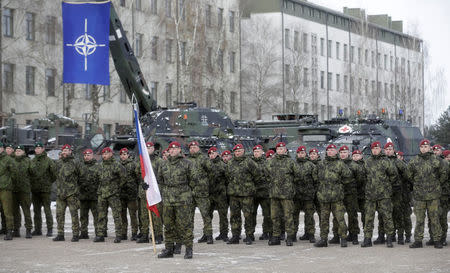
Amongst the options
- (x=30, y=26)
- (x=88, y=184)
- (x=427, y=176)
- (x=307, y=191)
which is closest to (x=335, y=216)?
(x=307, y=191)

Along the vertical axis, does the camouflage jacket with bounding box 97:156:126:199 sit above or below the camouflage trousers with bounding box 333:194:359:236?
above

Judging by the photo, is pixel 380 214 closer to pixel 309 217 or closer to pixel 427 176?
pixel 427 176

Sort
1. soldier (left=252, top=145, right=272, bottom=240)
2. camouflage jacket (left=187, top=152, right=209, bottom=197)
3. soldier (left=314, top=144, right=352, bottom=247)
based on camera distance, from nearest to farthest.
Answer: soldier (left=314, top=144, right=352, bottom=247) → camouflage jacket (left=187, top=152, right=209, bottom=197) → soldier (left=252, top=145, right=272, bottom=240)

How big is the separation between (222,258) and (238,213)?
2598 mm

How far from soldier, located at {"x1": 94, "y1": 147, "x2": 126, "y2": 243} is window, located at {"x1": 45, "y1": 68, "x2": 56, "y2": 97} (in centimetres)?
2717

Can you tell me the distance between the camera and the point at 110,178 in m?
17.0

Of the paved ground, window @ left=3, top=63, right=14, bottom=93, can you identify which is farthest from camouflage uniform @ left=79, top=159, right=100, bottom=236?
window @ left=3, top=63, right=14, bottom=93

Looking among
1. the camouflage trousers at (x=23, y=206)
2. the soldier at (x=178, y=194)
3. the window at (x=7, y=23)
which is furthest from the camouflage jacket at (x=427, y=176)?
the window at (x=7, y=23)

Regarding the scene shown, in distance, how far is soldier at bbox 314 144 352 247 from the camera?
52.0 feet

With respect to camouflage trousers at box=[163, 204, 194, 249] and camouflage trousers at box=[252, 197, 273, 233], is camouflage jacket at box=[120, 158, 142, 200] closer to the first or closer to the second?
camouflage trousers at box=[252, 197, 273, 233]

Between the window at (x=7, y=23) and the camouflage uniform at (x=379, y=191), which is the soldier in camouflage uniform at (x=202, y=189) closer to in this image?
the camouflage uniform at (x=379, y=191)

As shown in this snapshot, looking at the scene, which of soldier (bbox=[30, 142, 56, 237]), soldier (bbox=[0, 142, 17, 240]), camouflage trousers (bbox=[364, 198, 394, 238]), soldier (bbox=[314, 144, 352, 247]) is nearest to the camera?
camouflage trousers (bbox=[364, 198, 394, 238])

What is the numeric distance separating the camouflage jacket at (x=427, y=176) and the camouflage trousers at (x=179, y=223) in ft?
13.1

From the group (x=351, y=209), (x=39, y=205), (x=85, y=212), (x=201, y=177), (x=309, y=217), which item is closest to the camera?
(x=201, y=177)
